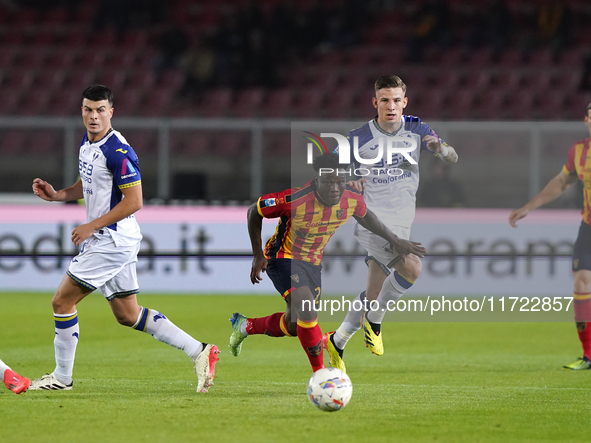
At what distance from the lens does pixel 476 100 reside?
15727 mm

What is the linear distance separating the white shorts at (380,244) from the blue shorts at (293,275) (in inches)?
33.1

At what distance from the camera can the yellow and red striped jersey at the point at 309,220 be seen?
618cm

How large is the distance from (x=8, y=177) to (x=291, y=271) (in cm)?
811

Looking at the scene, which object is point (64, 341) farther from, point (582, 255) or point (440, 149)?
point (582, 255)

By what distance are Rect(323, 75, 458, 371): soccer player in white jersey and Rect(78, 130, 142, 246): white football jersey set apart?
182cm

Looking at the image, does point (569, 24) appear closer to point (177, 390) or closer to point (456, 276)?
point (456, 276)

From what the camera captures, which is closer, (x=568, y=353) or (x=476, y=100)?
(x=568, y=353)

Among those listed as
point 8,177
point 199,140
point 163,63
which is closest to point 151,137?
point 199,140

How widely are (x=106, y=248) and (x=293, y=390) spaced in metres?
1.58

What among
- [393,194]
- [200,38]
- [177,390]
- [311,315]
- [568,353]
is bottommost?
[568,353]

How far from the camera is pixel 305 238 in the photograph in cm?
623

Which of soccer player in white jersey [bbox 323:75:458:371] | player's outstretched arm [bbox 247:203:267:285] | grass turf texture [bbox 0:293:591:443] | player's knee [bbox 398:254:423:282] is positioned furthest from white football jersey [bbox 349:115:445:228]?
grass turf texture [bbox 0:293:591:443]

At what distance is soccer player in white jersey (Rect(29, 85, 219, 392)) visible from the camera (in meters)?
5.67

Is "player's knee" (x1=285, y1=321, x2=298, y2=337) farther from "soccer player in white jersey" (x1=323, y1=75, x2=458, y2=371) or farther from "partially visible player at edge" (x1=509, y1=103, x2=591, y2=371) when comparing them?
"partially visible player at edge" (x1=509, y1=103, x2=591, y2=371)
